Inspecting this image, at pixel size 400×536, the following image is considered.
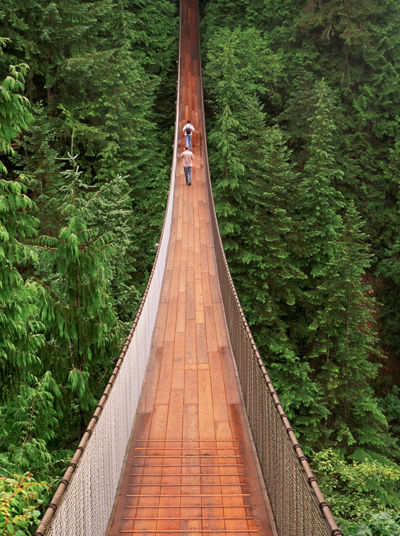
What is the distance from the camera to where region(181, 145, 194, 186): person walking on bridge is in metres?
13.8

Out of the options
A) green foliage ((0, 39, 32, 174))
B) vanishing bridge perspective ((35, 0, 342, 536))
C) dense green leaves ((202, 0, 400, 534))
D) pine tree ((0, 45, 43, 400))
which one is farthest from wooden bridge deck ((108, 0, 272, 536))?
dense green leaves ((202, 0, 400, 534))

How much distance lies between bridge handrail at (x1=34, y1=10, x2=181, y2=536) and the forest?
88 centimetres

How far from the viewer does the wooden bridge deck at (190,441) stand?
156 inches

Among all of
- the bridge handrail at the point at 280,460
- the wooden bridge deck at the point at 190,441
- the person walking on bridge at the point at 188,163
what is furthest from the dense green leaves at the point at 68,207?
the person walking on bridge at the point at 188,163

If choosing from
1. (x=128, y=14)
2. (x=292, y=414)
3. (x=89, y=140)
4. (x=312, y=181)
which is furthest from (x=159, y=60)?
(x=292, y=414)

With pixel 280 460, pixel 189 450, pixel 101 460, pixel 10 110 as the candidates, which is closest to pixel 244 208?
pixel 10 110

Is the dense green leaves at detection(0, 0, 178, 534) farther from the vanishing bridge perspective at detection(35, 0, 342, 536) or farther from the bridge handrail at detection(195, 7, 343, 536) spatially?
the bridge handrail at detection(195, 7, 343, 536)

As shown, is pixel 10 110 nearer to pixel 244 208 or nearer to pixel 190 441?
pixel 190 441

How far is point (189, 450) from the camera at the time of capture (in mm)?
→ 4805

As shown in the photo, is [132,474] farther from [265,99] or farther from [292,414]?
[265,99]

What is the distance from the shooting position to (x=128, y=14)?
19609 mm

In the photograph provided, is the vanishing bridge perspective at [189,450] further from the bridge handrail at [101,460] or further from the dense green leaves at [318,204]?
the dense green leaves at [318,204]

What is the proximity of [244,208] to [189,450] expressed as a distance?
12.3m

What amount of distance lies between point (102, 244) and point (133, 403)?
196cm
